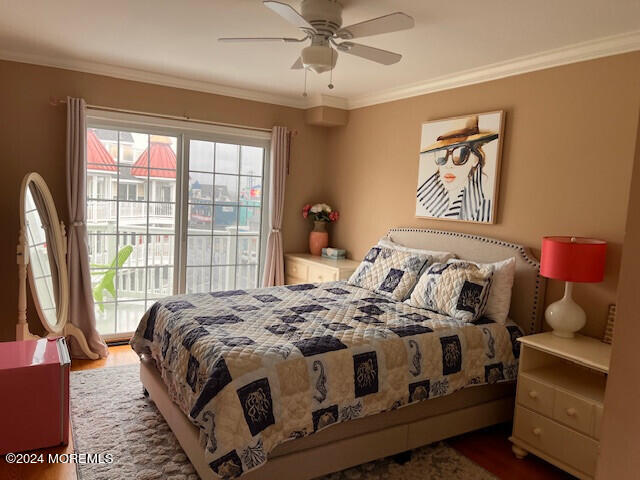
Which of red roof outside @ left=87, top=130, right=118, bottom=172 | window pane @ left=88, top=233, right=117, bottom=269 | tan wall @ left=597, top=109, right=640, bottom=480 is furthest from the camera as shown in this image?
window pane @ left=88, top=233, right=117, bottom=269

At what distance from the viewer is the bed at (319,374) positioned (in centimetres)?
210

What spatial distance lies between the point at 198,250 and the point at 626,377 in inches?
172

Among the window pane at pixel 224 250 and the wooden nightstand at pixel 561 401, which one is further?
the window pane at pixel 224 250

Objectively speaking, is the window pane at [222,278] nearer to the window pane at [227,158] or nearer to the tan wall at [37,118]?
the window pane at [227,158]

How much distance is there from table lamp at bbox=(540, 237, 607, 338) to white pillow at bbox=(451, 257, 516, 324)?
0.25 metres

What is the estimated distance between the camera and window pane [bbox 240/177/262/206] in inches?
193

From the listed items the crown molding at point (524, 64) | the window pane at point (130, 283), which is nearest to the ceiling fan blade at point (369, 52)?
the crown molding at point (524, 64)

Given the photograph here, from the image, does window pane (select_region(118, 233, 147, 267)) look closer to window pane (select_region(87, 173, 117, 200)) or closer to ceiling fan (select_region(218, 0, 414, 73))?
window pane (select_region(87, 173, 117, 200))

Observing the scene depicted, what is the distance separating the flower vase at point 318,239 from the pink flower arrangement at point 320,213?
0.07 m

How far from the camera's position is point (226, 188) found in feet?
15.7

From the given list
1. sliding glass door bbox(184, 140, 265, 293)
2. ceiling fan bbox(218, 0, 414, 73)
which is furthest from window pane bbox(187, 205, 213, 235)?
ceiling fan bbox(218, 0, 414, 73)

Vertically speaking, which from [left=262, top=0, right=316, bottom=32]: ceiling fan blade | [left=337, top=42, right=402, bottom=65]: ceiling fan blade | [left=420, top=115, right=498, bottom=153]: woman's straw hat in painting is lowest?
[left=420, top=115, right=498, bottom=153]: woman's straw hat in painting

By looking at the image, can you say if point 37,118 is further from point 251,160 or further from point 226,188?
point 251,160

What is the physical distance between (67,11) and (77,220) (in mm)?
1740
